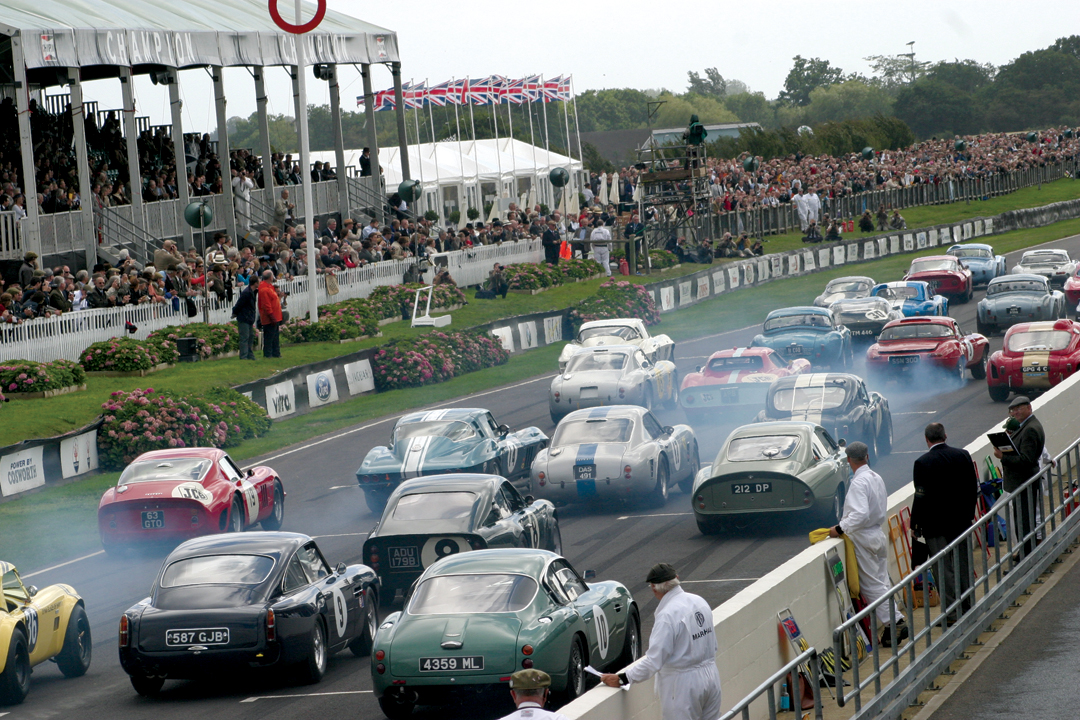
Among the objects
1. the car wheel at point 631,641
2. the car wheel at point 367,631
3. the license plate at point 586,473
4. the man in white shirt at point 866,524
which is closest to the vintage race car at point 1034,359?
the license plate at point 586,473

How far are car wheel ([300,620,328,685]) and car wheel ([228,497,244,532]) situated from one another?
5.73 metres

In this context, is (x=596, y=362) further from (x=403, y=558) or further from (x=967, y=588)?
(x=967, y=588)

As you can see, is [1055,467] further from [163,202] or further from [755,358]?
[163,202]

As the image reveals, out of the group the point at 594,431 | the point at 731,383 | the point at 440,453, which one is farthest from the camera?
the point at 731,383

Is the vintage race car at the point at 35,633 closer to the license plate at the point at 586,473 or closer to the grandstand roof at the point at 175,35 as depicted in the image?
the license plate at the point at 586,473

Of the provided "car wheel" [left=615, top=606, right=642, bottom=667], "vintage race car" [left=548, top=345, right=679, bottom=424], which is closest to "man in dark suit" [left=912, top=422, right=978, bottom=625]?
"car wheel" [left=615, top=606, right=642, bottom=667]

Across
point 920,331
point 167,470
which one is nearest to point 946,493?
point 167,470

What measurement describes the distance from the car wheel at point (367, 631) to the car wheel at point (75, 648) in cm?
257

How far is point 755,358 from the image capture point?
80.7ft

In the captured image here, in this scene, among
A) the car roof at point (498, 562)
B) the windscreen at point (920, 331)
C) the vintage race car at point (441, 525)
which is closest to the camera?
the car roof at point (498, 562)

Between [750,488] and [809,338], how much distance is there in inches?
519

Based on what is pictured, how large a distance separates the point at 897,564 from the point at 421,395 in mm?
18606

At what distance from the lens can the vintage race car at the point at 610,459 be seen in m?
18.6

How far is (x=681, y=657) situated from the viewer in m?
8.64
